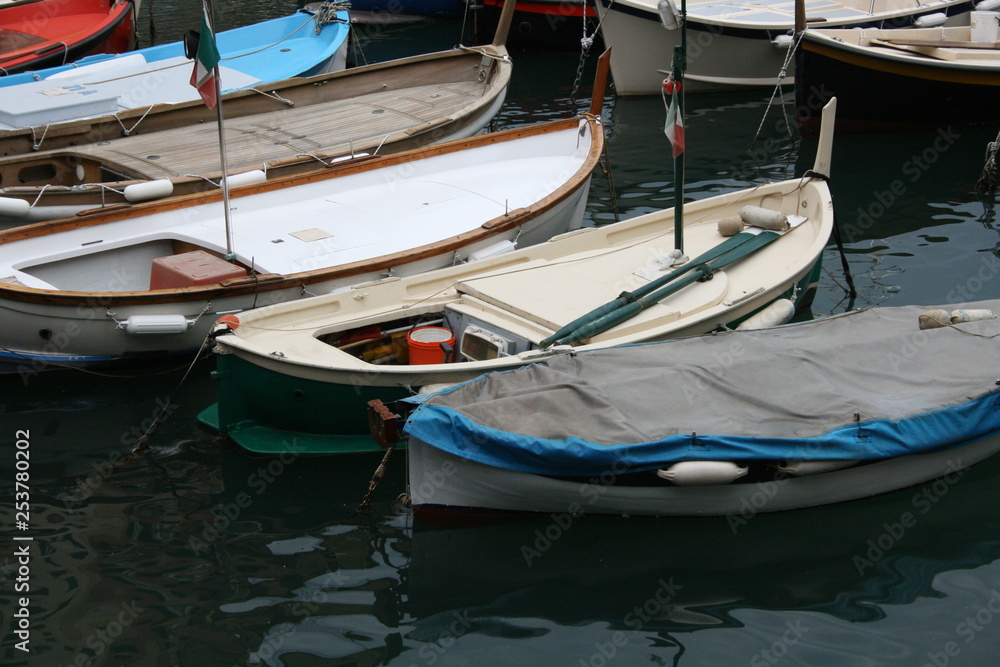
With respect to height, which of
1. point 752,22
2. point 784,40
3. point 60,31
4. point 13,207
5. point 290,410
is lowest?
point 290,410

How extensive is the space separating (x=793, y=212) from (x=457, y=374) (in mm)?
4073

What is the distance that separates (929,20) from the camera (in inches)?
608

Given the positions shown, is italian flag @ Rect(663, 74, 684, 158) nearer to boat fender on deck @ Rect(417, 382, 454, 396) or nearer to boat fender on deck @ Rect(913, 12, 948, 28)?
boat fender on deck @ Rect(417, 382, 454, 396)

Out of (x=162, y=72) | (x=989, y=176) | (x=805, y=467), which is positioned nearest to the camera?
(x=805, y=467)

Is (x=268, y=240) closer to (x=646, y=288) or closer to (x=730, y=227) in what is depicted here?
(x=646, y=288)

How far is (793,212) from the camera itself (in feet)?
30.4

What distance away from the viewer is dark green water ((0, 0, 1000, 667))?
5516mm

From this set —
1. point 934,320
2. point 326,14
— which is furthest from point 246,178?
point 326,14

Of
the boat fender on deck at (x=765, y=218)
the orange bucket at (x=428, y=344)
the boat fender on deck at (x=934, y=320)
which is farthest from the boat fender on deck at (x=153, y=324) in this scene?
the boat fender on deck at (x=934, y=320)

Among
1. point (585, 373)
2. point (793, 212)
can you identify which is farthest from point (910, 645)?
point (793, 212)

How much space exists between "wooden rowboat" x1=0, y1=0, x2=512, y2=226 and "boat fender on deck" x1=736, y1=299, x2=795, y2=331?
451cm

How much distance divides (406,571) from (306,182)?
4.60 metres

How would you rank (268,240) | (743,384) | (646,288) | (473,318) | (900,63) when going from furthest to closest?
(900,63), (268,240), (646,288), (473,318), (743,384)

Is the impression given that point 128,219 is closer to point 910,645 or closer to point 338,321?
point 338,321
